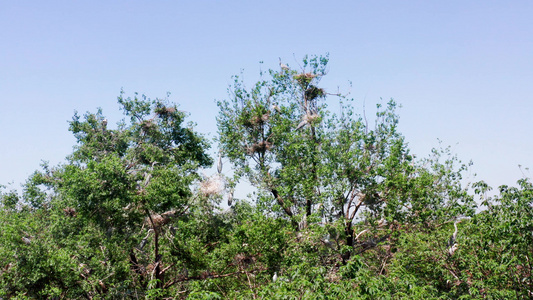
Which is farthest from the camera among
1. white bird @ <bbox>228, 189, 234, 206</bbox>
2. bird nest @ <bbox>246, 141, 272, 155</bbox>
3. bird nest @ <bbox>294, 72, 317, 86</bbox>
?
bird nest @ <bbox>294, 72, 317, 86</bbox>

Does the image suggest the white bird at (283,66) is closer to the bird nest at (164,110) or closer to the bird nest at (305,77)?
the bird nest at (305,77)

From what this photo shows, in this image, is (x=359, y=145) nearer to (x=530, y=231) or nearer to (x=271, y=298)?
(x=530, y=231)

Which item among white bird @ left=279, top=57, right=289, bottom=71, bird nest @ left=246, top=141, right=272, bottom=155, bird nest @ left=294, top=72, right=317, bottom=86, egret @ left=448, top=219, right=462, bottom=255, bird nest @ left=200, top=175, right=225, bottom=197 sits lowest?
egret @ left=448, top=219, right=462, bottom=255

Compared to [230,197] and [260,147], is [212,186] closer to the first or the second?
[230,197]

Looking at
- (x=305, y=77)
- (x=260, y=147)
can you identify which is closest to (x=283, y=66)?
(x=305, y=77)

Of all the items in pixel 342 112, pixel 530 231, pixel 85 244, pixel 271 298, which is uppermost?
pixel 342 112

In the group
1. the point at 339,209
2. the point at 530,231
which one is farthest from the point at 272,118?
the point at 530,231

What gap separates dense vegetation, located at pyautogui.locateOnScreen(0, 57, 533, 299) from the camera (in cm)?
1120

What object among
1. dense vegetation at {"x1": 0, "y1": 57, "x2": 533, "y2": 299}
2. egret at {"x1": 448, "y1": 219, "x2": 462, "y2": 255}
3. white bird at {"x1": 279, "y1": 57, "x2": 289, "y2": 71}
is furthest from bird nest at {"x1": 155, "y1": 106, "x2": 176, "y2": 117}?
egret at {"x1": 448, "y1": 219, "x2": 462, "y2": 255}

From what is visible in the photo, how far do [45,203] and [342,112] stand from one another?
17200 millimetres

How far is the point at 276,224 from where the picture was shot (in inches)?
574

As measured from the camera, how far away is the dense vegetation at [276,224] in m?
11.2

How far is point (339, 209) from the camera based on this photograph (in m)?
16.4

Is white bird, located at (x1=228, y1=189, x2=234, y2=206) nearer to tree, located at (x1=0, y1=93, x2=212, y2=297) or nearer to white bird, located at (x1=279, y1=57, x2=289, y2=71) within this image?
tree, located at (x1=0, y1=93, x2=212, y2=297)
